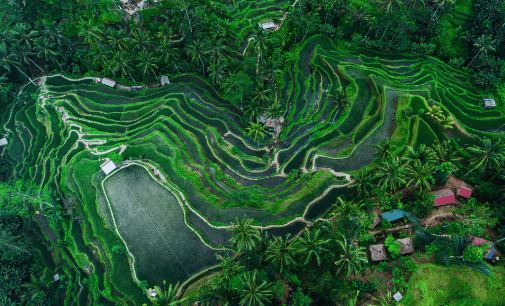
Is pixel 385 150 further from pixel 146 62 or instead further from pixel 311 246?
pixel 146 62

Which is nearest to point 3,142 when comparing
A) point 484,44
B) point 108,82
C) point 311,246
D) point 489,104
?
point 108,82

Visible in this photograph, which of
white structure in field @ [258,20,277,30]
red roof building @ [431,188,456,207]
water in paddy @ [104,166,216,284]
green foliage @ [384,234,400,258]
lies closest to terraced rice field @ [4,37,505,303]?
water in paddy @ [104,166,216,284]

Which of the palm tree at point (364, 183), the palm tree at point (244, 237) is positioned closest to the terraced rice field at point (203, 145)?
the palm tree at point (364, 183)

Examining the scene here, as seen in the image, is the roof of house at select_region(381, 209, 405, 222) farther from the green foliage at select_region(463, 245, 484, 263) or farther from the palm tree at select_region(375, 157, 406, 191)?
the green foliage at select_region(463, 245, 484, 263)

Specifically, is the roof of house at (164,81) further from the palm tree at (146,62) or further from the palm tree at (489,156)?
the palm tree at (489,156)

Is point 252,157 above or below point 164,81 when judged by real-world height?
below

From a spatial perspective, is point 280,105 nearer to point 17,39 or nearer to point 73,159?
point 73,159
